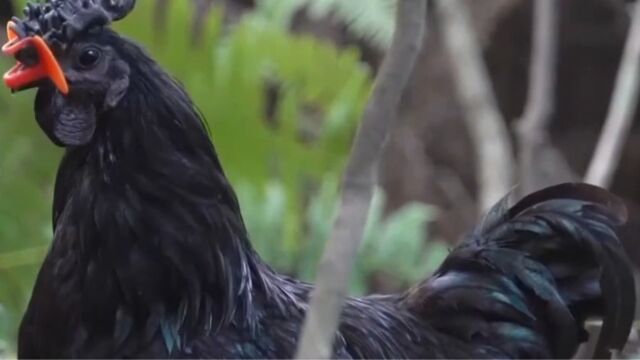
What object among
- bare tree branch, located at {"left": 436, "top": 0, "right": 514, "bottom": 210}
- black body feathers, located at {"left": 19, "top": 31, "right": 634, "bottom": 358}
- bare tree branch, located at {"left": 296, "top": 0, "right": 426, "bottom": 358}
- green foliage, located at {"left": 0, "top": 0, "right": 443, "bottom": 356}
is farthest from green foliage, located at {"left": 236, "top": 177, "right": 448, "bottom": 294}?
bare tree branch, located at {"left": 296, "top": 0, "right": 426, "bottom": 358}

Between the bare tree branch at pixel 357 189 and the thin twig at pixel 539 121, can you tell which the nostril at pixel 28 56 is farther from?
the thin twig at pixel 539 121

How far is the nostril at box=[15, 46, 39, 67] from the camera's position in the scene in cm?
186

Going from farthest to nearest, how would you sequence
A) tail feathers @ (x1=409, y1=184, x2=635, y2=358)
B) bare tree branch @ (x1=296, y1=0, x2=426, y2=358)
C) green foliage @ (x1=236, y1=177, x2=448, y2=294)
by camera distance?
green foliage @ (x1=236, y1=177, x2=448, y2=294)
tail feathers @ (x1=409, y1=184, x2=635, y2=358)
bare tree branch @ (x1=296, y1=0, x2=426, y2=358)

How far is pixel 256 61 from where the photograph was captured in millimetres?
3225

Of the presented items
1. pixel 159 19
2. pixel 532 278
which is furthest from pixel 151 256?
pixel 159 19

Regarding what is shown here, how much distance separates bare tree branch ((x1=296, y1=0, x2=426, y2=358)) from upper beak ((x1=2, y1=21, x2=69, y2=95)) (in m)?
0.68

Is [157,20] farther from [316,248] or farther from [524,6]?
[524,6]

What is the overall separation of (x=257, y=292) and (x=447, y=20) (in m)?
2.08

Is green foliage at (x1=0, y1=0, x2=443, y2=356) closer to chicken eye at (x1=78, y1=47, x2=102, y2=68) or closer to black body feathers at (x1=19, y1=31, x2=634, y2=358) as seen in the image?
black body feathers at (x1=19, y1=31, x2=634, y2=358)

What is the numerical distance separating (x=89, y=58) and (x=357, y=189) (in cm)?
72

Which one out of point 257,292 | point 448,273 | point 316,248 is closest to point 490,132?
point 316,248

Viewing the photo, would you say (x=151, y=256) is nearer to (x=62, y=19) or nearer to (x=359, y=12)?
(x=62, y=19)

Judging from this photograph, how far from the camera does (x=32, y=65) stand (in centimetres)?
188

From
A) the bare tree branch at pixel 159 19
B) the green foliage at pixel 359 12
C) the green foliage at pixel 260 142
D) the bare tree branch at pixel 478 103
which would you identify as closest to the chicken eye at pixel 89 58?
the green foliage at pixel 260 142
